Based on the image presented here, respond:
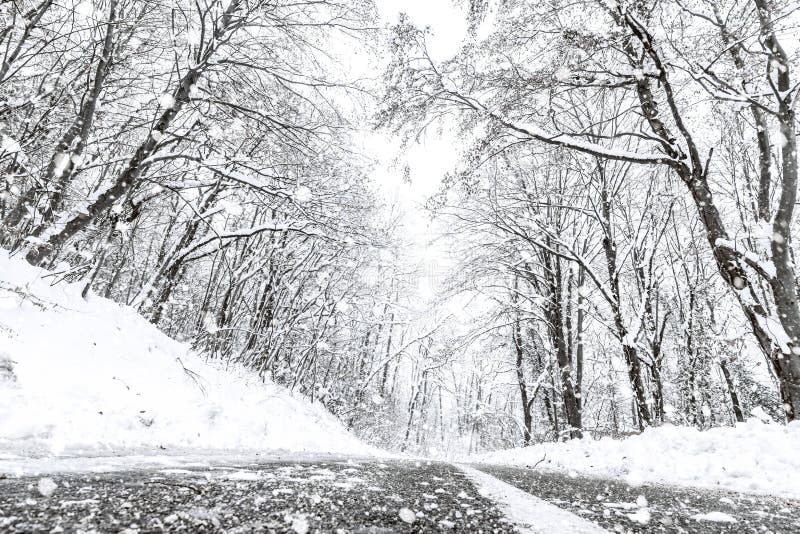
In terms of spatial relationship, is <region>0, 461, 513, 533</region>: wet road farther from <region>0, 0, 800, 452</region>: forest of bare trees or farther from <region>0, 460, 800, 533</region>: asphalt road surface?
<region>0, 0, 800, 452</region>: forest of bare trees

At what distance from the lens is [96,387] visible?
4.46 m

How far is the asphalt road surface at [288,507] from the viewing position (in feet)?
3.80

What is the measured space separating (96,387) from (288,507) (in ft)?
13.3

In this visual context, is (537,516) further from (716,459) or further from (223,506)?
(716,459)

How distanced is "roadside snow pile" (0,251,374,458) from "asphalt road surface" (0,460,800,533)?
5.17ft

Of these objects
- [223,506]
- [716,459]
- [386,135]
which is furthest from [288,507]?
[386,135]

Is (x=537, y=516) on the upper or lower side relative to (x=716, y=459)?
lower

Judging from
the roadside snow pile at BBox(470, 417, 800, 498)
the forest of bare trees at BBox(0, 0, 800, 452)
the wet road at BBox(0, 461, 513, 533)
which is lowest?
the wet road at BBox(0, 461, 513, 533)

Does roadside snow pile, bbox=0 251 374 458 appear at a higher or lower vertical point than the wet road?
higher

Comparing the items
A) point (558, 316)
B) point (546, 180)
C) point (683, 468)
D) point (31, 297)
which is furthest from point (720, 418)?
point (31, 297)

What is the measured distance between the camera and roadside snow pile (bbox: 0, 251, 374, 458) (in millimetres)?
3578

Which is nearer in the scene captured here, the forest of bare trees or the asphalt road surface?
the asphalt road surface

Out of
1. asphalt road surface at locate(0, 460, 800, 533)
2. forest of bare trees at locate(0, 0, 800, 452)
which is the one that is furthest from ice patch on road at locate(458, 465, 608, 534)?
forest of bare trees at locate(0, 0, 800, 452)

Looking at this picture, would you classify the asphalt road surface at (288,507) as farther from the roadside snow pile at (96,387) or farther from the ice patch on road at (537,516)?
the roadside snow pile at (96,387)
